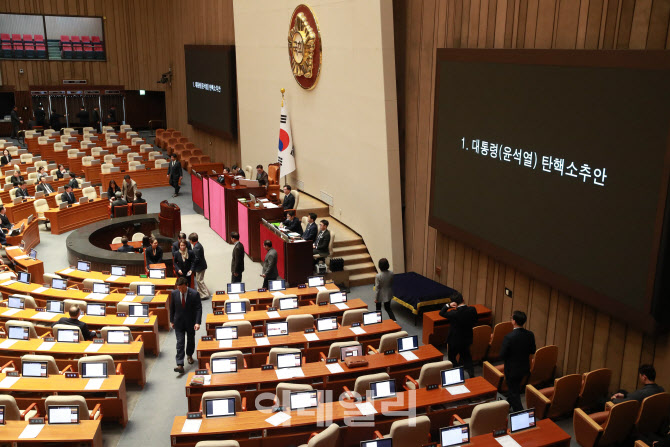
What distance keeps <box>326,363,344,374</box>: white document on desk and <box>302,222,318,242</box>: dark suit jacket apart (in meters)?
4.86

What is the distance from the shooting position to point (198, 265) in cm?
1116

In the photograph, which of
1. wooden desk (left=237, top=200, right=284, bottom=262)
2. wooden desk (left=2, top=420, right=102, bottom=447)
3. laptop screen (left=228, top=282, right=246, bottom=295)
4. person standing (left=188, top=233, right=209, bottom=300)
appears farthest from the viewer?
wooden desk (left=237, top=200, right=284, bottom=262)

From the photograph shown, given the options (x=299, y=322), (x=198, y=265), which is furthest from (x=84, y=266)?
(x=299, y=322)

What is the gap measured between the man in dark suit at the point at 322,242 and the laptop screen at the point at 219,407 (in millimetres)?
6180

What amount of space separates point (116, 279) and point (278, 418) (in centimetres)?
589

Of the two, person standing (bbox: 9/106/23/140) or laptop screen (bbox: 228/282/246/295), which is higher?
person standing (bbox: 9/106/23/140)

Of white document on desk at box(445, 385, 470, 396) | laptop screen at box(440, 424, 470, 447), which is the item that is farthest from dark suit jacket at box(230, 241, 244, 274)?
laptop screen at box(440, 424, 470, 447)

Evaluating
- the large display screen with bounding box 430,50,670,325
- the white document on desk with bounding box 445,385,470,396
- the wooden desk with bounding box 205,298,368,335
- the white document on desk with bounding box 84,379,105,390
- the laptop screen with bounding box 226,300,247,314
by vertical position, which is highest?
the large display screen with bounding box 430,50,670,325

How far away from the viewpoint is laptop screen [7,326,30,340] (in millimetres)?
8289

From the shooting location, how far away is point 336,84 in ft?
44.0

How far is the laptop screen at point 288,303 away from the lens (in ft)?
31.7

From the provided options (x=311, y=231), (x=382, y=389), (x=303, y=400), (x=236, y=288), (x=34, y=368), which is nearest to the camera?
(x=303, y=400)

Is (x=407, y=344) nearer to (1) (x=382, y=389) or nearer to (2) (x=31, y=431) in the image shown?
(1) (x=382, y=389)

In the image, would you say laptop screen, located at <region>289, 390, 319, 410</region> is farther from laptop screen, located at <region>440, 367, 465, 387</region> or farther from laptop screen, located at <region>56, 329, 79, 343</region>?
laptop screen, located at <region>56, 329, 79, 343</region>
